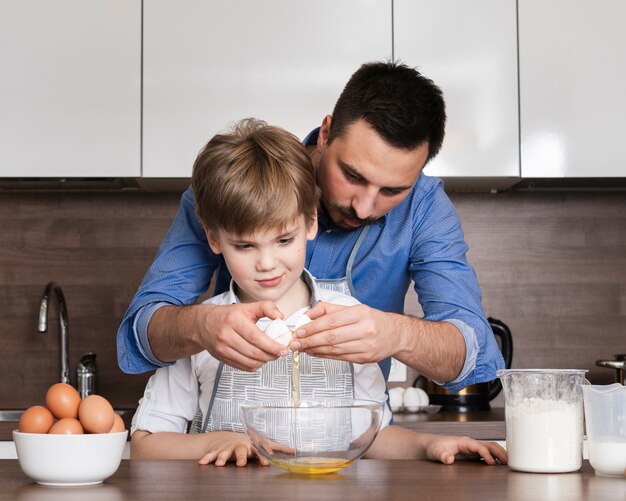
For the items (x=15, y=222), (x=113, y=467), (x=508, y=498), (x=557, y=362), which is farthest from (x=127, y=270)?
(x=508, y=498)

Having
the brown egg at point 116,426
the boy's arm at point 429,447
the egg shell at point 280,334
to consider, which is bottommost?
the boy's arm at point 429,447

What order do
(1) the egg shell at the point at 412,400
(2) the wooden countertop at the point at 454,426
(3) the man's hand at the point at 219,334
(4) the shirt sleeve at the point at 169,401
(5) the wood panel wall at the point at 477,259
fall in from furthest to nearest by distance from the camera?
(5) the wood panel wall at the point at 477,259 < (1) the egg shell at the point at 412,400 < (2) the wooden countertop at the point at 454,426 < (4) the shirt sleeve at the point at 169,401 < (3) the man's hand at the point at 219,334

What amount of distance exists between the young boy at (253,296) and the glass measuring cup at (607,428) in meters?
0.17

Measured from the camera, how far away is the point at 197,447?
1390 mm

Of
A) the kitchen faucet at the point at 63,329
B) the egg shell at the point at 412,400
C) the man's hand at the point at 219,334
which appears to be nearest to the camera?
the man's hand at the point at 219,334

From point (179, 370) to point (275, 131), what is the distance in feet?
1.37

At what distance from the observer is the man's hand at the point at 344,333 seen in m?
1.22

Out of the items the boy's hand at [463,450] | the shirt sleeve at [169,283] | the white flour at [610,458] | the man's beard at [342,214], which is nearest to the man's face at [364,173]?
the man's beard at [342,214]

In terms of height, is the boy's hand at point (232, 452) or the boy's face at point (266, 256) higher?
the boy's face at point (266, 256)

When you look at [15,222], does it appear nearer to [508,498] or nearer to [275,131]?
[275,131]

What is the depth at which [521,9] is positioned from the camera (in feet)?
8.30

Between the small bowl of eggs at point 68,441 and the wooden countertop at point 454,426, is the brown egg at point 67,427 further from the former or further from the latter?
the wooden countertop at point 454,426

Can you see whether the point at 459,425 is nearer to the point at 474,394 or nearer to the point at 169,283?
the point at 474,394

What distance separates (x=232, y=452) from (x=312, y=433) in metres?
0.22
